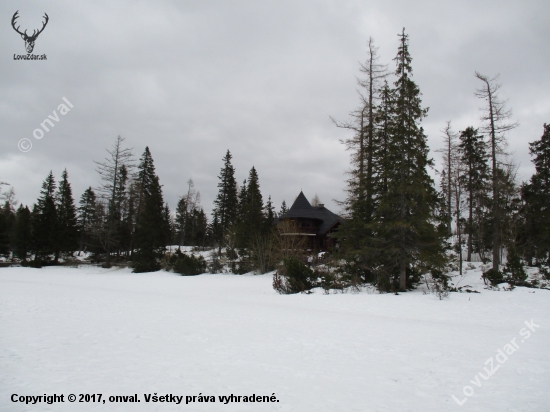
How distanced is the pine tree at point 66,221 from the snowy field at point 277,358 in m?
36.6

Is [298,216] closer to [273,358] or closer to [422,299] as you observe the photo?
[422,299]

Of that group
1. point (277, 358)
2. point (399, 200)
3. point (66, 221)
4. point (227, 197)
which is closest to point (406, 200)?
point (399, 200)

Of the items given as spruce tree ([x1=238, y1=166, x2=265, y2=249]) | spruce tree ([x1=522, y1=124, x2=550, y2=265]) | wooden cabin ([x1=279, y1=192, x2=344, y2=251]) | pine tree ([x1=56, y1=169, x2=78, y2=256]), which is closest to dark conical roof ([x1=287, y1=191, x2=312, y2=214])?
wooden cabin ([x1=279, y1=192, x2=344, y2=251])

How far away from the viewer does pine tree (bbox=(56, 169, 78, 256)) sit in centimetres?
4291

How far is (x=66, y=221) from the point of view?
157 ft

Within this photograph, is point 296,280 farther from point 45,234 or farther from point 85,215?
point 85,215

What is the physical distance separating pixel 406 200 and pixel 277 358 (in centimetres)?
1262

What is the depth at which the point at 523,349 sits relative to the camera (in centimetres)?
713

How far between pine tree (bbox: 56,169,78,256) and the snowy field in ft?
120

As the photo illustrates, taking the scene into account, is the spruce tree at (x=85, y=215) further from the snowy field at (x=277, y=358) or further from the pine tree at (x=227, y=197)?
the snowy field at (x=277, y=358)

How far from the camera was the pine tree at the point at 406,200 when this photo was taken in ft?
53.1

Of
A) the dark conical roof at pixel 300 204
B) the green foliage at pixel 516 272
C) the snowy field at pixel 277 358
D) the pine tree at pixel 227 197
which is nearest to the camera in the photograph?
the snowy field at pixel 277 358

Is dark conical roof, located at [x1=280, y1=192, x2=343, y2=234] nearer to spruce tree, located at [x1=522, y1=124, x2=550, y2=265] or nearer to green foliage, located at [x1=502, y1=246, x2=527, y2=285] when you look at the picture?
spruce tree, located at [x1=522, y1=124, x2=550, y2=265]

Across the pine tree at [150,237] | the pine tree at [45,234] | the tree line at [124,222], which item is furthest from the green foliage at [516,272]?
the pine tree at [45,234]
